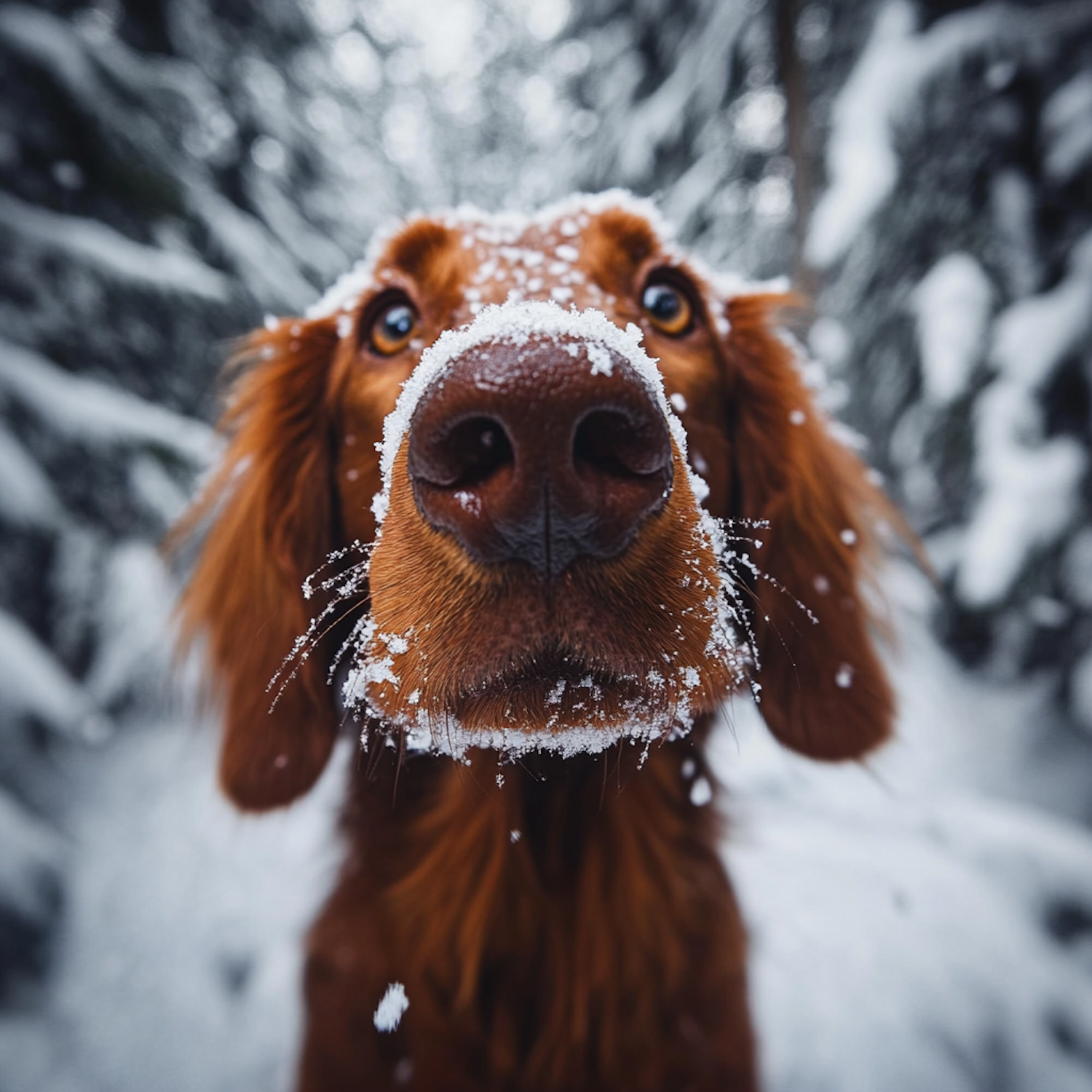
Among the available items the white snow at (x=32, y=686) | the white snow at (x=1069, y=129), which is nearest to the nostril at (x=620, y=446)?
the white snow at (x=32, y=686)

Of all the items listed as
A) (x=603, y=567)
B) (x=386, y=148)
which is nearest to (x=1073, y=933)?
(x=603, y=567)

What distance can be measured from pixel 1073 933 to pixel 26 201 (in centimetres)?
495

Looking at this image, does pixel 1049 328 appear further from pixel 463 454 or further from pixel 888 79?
pixel 463 454

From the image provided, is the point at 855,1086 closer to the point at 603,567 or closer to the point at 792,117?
the point at 603,567

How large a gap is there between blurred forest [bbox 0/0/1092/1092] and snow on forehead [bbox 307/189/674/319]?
73cm

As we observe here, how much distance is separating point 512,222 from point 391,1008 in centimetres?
163

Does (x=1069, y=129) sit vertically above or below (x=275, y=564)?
above

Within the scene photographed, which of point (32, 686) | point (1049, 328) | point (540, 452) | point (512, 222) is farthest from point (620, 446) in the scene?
point (1049, 328)

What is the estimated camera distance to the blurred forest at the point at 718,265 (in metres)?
2.43

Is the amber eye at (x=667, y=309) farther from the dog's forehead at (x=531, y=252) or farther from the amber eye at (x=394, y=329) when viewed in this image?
the amber eye at (x=394, y=329)

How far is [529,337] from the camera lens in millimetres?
665

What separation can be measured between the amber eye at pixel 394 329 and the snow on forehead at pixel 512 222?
0.10 m

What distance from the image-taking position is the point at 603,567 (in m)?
0.71

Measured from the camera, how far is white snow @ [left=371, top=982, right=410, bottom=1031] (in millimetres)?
1257
